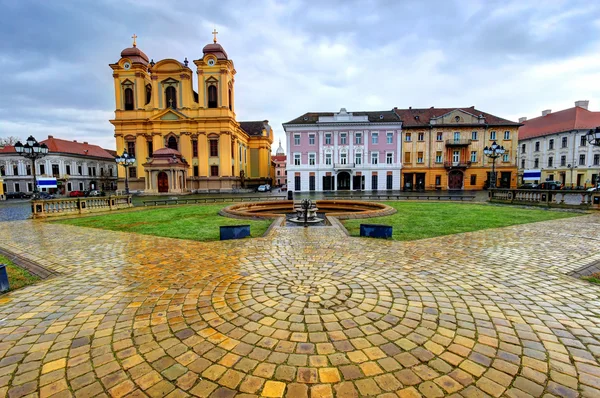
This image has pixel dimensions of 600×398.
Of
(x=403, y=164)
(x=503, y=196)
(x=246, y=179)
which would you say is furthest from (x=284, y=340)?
(x=246, y=179)

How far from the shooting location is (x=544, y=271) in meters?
5.51

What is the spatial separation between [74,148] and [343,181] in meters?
60.9

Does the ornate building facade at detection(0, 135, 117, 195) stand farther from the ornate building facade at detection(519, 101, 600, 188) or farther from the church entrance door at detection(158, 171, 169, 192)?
the ornate building facade at detection(519, 101, 600, 188)

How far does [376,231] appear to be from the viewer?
344 inches

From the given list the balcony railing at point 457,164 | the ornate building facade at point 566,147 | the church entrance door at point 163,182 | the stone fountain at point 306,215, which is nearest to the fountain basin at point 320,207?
the stone fountain at point 306,215

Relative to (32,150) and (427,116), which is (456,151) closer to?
(427,116)

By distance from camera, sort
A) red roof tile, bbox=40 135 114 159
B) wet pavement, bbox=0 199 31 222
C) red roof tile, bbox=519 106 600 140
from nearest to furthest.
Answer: wet pavement, bbox=0 199 31 222
red roof tile, bbox=519 106 600 140
red roof tile, bbox=40 135 114 159

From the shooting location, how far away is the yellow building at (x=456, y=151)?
1724 inches

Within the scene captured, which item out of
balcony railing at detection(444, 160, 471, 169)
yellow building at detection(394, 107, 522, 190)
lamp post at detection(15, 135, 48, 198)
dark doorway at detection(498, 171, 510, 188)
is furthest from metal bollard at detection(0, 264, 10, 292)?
dark doorway at detection(498, 171, 510, 188)

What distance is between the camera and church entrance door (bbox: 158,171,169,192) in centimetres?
4144

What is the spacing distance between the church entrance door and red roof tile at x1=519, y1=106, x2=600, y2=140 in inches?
2538

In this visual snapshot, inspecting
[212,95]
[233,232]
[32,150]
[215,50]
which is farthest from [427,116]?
[32,150]

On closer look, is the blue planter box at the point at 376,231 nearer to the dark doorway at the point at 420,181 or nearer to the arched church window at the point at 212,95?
the dark doorway at the point at 420,181

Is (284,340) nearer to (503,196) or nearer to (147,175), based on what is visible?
(503,196)
